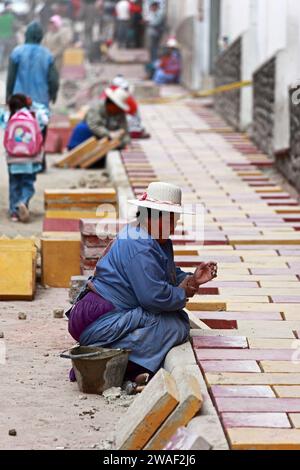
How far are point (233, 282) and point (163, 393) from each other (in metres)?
2.88

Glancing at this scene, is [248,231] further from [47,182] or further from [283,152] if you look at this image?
[47,182]

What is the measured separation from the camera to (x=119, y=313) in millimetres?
6527

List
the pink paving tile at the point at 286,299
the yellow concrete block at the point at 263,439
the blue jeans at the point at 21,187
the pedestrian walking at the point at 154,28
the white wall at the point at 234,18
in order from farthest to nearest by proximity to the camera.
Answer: the pedestrian walking at the point at 154,28, the white wall at the point at 234,18, the blue jeans at the point at 21,187, the pink paving tile at the point at 286,299, the yellow concrete block at the point at 263,439

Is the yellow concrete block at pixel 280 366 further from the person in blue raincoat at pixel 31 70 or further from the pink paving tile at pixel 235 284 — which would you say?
the person in blue raincoat at pixel 31 70

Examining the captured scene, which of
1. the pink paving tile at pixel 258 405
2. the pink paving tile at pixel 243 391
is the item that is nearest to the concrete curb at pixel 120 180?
the pink paving tile at pixel 243 391

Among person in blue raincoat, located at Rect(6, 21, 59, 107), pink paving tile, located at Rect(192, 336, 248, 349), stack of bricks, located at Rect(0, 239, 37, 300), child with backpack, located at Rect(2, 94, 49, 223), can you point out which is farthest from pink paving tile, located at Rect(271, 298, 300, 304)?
person in blue raincoat, located at Rect(6, 21, 59, 107)

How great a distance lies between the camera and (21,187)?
11.8 metres

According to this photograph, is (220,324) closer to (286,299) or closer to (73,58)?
(286,299)

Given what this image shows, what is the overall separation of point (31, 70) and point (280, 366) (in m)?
8.50

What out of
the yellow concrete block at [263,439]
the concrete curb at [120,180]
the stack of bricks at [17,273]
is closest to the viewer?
the yellow concrete block at [263,439]

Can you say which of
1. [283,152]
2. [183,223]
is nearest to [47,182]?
[283,152]

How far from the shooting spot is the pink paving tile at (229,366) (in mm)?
6160

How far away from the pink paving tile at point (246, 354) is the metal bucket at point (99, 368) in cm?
37

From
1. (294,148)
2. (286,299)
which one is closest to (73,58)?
(294,148)
